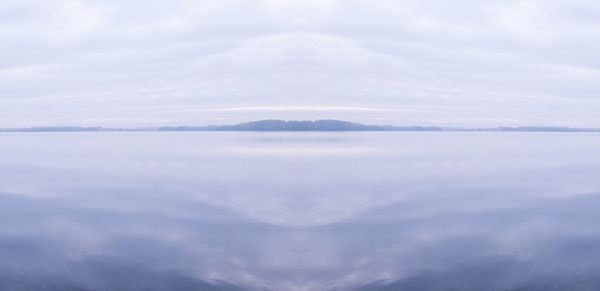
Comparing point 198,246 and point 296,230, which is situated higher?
point 296,230

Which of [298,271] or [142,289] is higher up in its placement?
[298,271]

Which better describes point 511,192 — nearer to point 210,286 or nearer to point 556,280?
point 556,280

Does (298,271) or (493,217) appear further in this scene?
(493,217)

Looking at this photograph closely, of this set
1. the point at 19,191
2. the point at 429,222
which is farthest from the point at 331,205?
the point at 19,191

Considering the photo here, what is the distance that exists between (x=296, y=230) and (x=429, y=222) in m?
11.6

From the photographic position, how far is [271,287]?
1669 centimetres

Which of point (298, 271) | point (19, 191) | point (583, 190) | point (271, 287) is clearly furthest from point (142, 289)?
point (583, 190)

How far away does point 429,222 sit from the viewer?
27.0m

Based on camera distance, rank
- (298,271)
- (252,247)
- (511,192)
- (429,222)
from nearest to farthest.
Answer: (298,271)
(252,247)
(429,222)
(511,192)

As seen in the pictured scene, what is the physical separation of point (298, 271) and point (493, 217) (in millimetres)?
17857

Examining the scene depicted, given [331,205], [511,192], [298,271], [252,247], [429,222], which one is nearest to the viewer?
[298,271]

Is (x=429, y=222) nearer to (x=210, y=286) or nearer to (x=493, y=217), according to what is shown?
(x=493, y=217)

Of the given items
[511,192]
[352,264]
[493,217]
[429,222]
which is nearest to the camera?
[352,264]

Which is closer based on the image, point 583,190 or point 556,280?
point 556,280
